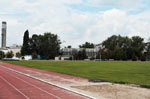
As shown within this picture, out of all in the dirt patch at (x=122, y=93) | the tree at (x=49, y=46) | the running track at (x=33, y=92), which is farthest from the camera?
the tree at (x=49, y=46)

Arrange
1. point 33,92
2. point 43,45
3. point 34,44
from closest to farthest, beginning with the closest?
point 33,92, point 43,45, point 34,44

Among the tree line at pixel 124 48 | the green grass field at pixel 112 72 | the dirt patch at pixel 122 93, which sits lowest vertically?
the dirt patch at pixel 122 93

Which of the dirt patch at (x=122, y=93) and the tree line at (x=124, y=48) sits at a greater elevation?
the tree line at (x=124, y=48)

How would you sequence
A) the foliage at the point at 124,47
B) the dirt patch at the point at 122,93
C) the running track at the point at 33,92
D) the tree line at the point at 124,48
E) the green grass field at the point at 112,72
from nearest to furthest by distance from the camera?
the running track at the point at 33,92 < the dirt patch at the point at 122,93 < the green grass field at the point at 112,72 < the tree line at the point at 124,48 < the foliage at the point at 124,47

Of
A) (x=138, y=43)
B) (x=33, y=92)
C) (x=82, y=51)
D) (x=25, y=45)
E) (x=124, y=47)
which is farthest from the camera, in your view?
(x=82, y=51)

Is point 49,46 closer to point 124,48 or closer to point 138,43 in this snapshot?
point 124,48

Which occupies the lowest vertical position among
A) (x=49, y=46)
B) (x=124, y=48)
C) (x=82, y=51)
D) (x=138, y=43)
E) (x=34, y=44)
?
(x=82, y=51)

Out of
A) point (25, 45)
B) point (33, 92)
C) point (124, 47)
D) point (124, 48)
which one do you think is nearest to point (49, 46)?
point (25, 45)

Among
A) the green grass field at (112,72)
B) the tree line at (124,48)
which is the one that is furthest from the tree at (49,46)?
the green grass field at (112,72)

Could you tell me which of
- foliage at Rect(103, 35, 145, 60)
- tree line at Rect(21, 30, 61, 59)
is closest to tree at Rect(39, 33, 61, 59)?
tree line at Rect(21, 30, 61, 59)

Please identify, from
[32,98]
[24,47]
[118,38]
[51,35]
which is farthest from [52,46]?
[32,98]

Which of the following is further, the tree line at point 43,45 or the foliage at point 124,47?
the tree line at point 43,45

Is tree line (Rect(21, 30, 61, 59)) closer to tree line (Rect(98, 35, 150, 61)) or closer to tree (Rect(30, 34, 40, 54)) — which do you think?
tree (Rect(30, 34, 40, 54))

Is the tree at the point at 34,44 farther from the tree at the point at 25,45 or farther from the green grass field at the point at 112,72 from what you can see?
the green grass field at the point at 112,72
